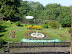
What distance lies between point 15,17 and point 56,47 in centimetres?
461

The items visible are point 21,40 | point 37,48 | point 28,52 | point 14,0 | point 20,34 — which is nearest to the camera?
point 28,52

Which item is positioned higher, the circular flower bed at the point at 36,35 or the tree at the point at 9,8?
the tree at the point at 9,8

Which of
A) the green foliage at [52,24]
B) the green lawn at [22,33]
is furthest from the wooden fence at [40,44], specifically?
the green foliage at [52,24]

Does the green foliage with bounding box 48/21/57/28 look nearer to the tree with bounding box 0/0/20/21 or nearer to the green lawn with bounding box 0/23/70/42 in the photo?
the green lawn with bounding box 0/23/70/42

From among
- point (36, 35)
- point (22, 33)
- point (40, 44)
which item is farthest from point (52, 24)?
point (22, 33)

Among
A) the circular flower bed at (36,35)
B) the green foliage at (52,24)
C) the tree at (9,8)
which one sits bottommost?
the circular flower bed at (36,35)

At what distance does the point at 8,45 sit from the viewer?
793 cm

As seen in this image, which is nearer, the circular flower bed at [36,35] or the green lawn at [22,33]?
the green lawn at [22,33]

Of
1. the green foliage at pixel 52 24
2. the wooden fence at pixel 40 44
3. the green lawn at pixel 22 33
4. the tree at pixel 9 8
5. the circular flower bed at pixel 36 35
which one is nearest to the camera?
the wooden fence at pixel 40 44

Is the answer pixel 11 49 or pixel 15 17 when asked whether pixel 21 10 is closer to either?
pixel 15 17

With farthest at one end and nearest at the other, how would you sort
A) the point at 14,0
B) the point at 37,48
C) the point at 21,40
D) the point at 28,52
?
the point at 14,0 < the point at 21,40 < the point at 37,48 < the point at 28,52

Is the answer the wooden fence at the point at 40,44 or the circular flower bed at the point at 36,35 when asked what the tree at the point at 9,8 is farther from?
the wooden fence at the point at 40,44

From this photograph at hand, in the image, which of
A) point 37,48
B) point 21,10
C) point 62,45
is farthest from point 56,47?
point 21,10

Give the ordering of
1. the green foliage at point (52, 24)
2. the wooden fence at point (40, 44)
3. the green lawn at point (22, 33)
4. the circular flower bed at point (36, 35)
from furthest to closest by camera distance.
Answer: the green foliage at point (52, 24) < the circular flower bed at point (36, 35) < the green lawn at point (22, 33) < the wooden fence at point (40, 44)
